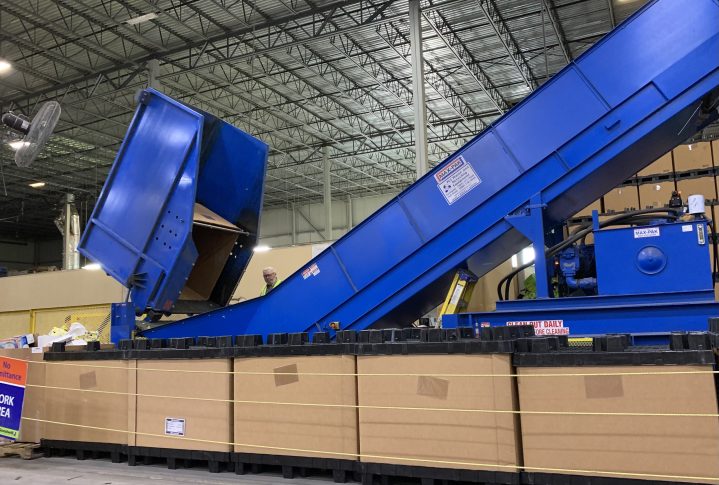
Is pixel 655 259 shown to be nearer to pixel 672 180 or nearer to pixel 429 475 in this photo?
pixel 429 475

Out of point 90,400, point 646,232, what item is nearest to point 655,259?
point 646,232

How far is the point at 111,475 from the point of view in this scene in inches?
173

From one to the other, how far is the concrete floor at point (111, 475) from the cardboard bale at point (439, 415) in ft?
2.06

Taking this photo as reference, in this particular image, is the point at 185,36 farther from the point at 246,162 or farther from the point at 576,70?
the point at 576,70

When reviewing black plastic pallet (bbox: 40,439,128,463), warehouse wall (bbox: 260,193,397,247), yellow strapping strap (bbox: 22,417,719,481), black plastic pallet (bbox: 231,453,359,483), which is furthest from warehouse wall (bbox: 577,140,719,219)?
warehouse wall (bbox: 260,193,397,247)

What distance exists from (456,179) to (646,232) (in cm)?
161

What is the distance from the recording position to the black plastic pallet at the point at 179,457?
4.33 m

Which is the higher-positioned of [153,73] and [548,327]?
[153,73]

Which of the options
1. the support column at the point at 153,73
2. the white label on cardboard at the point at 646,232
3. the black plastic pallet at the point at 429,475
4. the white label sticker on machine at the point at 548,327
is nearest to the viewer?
the black plastic pallet at the point at 429,475

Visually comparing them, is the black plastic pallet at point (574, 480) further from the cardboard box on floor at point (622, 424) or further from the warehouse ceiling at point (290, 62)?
the warehouse ceiling at point (290, 62)

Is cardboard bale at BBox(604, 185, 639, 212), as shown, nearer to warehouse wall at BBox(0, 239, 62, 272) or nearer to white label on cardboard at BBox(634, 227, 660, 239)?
A: white label on cardboard at BBox(634, 227, 660, 239)

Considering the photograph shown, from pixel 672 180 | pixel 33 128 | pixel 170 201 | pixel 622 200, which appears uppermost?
pixel 33 128

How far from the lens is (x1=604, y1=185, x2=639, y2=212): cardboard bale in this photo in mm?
7465

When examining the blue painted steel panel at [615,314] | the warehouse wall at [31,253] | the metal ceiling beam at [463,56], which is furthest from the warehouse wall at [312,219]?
the blue painted steel panel at [615,314]
